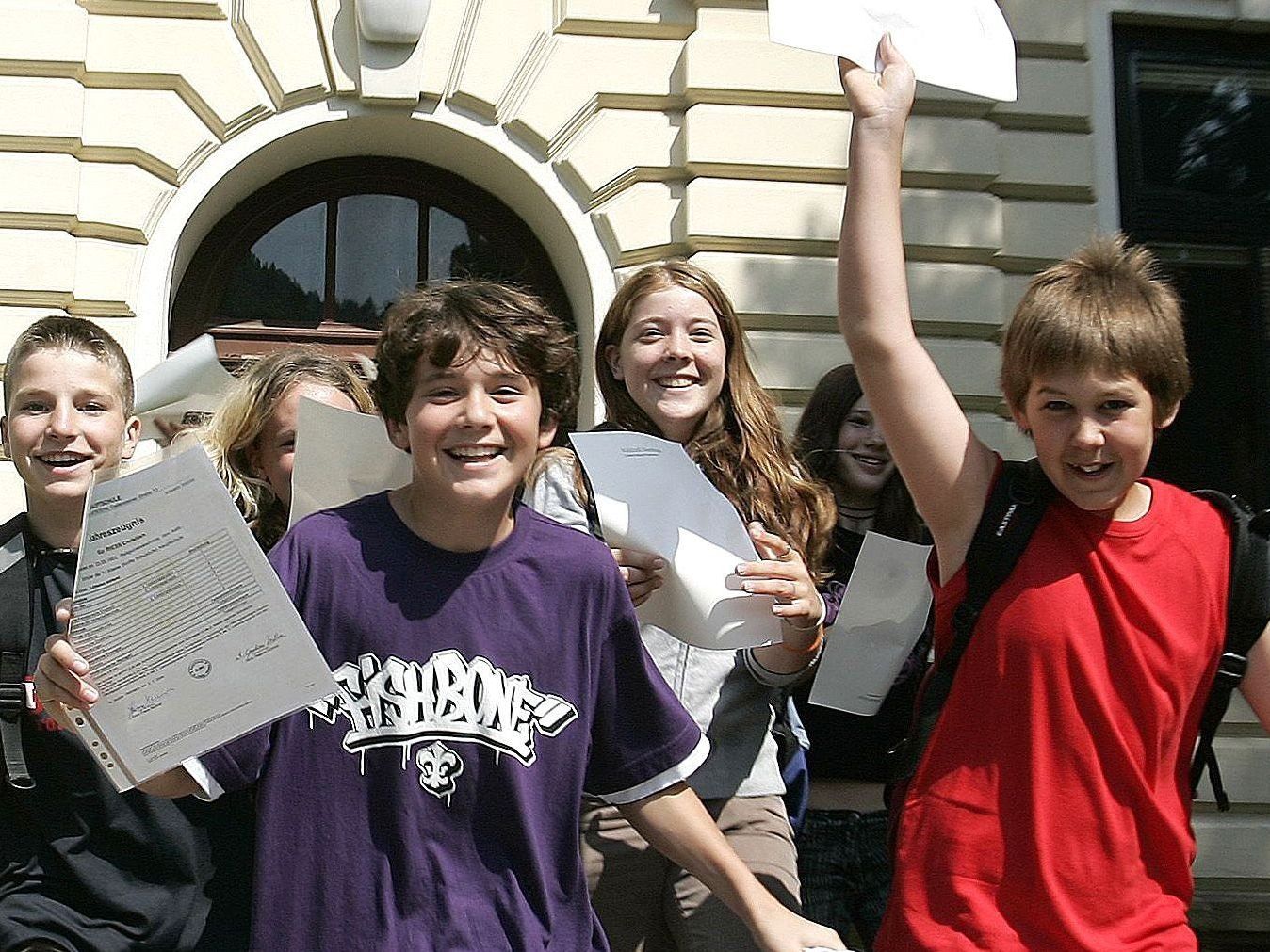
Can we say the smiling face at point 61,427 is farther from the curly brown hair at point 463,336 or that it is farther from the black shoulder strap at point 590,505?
the black shoulder strap at point 590,505

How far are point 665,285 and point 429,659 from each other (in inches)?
47.4

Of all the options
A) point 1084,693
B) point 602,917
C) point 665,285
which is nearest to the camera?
point 1084,693

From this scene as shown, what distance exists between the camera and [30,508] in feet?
8.65

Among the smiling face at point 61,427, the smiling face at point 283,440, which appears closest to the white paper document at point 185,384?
the smiling face at point 283,440

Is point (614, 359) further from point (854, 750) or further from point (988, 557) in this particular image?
point (988, 557)

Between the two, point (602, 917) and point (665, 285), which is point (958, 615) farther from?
point (665, 285)

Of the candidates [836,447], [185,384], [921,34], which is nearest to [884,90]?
[921,34]

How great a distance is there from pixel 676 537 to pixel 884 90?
0.79 m

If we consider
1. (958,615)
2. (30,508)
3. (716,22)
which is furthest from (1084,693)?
(716,22)

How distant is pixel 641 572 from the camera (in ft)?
7.95

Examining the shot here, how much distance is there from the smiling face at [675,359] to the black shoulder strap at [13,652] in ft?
3.86

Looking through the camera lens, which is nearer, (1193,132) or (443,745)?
(443,745)

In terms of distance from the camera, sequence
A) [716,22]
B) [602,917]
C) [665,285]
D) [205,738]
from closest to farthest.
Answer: [205,738], [602,917], [665,285], [716,22]

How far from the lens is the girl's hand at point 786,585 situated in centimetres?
242
